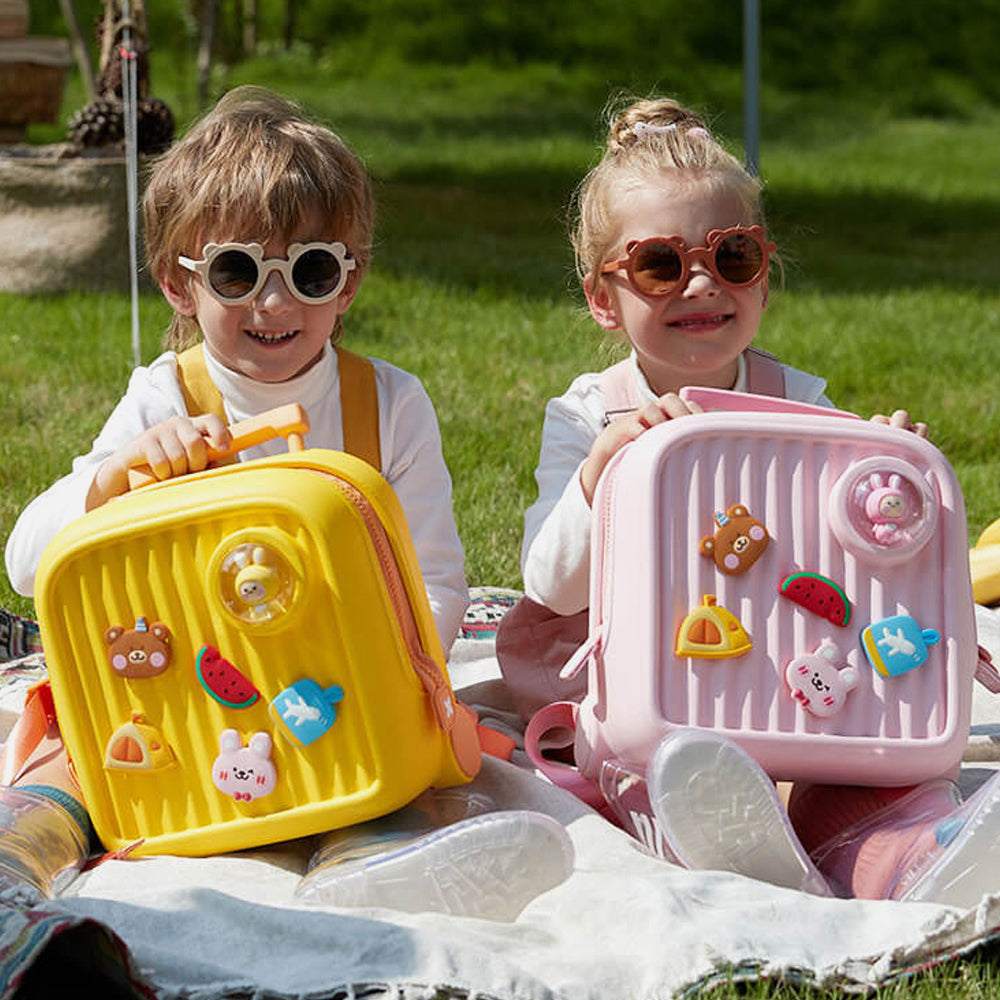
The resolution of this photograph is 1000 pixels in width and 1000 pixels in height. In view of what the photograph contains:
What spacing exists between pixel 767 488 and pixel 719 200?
575mm

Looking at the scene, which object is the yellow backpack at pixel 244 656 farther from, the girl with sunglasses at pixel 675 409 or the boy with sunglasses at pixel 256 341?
the girl with sunglasses at pixel 675 409

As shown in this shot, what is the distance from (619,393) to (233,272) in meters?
0.59

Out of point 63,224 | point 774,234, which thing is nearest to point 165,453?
point 63,224

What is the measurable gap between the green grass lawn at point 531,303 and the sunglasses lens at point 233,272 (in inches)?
28.1

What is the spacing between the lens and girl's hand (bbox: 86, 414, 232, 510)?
197cm

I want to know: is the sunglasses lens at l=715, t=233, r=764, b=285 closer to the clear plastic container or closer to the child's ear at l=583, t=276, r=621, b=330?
the child's ear at l=583, t=276, r=621, b=330

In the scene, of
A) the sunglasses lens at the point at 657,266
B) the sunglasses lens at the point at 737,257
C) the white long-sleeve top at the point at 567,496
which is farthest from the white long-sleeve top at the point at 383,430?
the sunglasses lens at the point at 737,257


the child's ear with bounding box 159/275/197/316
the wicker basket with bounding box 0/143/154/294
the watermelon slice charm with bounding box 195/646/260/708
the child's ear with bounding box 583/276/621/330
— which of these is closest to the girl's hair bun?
the child's ear with bounding box 583/276/621/330

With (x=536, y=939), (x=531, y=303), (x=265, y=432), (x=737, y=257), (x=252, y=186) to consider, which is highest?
(x=252, y=186)

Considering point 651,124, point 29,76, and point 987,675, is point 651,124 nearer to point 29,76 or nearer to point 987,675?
point 987,675

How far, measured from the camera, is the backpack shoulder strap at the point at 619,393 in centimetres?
237

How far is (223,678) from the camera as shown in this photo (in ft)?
6.07

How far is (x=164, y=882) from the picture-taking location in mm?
1839

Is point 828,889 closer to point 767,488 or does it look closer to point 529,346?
point 767,488
